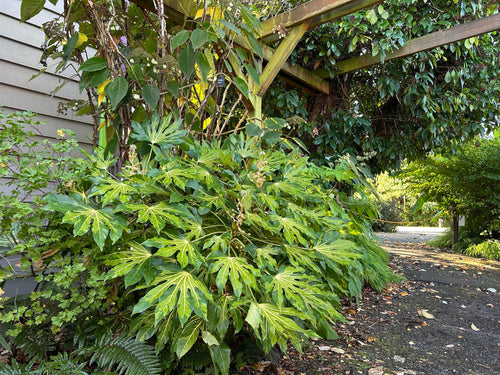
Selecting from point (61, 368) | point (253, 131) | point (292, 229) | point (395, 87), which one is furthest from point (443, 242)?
point (61, 368)

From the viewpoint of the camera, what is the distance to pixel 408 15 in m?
3.12

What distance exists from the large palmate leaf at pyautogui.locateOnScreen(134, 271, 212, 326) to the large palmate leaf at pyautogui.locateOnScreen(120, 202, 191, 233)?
15 cm

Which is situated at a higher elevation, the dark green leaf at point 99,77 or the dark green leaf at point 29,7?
the dark green leaf at point 29,7

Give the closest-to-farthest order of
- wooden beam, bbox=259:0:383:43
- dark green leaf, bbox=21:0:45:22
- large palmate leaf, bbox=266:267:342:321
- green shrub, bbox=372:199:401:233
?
large palmate leaf, bbox=266:267:342:321, dark green leaf, bbox=21:0:45:22, wooden beam, bbox=259:0:383:43, green shrub, bbox=372:199:401:233

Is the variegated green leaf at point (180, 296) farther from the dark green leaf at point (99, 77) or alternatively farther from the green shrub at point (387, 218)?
the green shrub at point (387, 218)

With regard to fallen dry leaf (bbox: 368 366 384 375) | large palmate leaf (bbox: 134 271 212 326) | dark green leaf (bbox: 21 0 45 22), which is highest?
dark green leaf (bbox: 21 0 45 22)

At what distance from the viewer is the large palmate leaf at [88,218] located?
867 mm

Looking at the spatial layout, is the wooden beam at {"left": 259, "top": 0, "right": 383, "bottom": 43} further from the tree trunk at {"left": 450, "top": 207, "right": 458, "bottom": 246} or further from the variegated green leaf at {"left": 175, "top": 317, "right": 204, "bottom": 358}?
the tree trunk at {"left": 450, "top": 207, "right": 458, "bottom": 246}

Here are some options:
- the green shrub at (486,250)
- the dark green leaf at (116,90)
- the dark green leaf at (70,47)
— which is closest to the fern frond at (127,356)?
the dark green leaf at (116,90)

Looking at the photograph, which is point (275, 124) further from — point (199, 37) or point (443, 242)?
point (443, 242)

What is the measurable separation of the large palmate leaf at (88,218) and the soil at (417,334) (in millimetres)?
1056

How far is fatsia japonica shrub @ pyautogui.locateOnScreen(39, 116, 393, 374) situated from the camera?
0.91m

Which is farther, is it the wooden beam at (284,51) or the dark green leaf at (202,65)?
the wooden beam at (284,51)

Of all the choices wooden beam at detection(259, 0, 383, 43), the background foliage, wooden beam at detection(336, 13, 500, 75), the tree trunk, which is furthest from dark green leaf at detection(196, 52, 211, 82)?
the tree trunk
